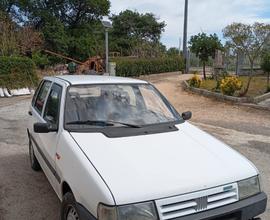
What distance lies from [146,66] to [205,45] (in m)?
4.87

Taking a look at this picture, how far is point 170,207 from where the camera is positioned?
2.77 meters

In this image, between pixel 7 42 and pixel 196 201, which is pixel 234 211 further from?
pixel 7 42

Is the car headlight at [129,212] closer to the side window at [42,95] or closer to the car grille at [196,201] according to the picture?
the car grille at [196,201]

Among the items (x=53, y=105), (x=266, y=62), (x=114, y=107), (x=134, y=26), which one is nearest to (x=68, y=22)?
(x=134, y=26)

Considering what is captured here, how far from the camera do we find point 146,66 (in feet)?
76.1

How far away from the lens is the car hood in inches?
110

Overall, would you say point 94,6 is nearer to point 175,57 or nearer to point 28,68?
point 175,57

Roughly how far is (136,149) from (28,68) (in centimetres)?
1404

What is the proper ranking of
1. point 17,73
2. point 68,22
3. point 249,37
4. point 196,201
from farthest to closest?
point 68,22, point 17,73, point 249,37, point 196,201

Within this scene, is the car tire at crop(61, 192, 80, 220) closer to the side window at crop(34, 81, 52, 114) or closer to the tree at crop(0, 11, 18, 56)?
the side window at crop(34, 81, 52, 114)

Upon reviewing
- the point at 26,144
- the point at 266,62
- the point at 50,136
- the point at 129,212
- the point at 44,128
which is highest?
the point at 266,62

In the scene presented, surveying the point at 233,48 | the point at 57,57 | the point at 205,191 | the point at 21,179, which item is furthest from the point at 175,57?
the point at 205,191

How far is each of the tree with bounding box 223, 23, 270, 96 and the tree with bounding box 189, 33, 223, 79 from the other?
5.42m

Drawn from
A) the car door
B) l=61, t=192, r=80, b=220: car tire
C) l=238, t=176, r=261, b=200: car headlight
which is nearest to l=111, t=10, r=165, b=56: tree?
the car door
